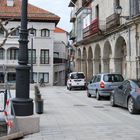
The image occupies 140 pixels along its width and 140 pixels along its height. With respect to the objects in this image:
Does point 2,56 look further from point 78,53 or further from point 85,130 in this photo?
point 85,130

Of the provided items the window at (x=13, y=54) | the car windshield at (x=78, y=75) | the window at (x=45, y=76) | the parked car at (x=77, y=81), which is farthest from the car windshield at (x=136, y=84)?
the window at (x=13, y=54)

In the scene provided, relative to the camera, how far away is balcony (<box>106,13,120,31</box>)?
2883 centimetres

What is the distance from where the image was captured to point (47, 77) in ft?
172

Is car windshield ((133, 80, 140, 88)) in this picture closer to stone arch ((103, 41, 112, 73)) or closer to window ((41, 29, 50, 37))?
stone arch ((103, 41, 112, 73))

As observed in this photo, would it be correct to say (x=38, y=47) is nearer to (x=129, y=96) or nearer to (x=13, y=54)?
(x=13, y=54)

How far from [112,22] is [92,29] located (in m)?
5.92

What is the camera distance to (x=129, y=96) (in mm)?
15750

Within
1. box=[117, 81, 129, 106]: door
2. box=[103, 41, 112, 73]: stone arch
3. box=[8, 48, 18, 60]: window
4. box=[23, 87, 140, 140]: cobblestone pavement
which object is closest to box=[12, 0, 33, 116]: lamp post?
box=[23, 87, 140, 140]: cobblestone pavement

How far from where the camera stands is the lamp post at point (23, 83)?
34.1ft

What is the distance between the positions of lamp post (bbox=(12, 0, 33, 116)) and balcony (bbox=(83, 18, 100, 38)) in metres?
23.2

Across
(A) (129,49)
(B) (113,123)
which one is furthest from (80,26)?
(B) (113,123)

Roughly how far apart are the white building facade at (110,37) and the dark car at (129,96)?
314 inches

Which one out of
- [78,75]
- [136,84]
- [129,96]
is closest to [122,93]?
[129,96]

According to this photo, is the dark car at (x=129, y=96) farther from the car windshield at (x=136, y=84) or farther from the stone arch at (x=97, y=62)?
the stone arch at (x=97, y=62)
